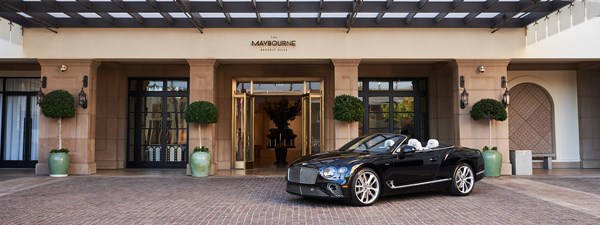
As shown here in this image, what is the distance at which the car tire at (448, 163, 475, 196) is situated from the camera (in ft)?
29.9

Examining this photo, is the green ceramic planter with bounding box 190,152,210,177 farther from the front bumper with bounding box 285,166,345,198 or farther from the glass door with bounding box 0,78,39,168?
the glass door with bounding box 0,78,39,168

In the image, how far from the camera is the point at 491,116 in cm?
1309

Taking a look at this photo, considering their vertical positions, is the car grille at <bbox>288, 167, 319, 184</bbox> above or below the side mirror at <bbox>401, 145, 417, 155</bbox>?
below

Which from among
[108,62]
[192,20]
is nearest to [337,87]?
[192,20]

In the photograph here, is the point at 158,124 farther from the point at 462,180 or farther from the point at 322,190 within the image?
the point at 462,180

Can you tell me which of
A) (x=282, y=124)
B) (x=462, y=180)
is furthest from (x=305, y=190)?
(x=282, y=124)

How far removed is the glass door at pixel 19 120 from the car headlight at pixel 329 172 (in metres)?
12.0

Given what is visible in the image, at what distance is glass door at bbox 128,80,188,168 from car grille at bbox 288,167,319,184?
8.21 metres

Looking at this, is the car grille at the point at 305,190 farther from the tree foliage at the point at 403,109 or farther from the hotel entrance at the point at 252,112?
the tree foliage at the point at 403,109

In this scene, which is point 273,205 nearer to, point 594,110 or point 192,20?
point 192,20

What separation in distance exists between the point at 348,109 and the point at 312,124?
2751 millimetres

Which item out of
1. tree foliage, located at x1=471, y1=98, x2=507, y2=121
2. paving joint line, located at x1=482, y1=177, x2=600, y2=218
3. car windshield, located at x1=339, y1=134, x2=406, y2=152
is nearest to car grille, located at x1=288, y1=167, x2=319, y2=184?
car windshield, located at x1=339, y1=134, x2=406, y2=152

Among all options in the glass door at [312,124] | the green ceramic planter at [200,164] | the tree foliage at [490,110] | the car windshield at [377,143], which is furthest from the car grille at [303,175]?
the glass door at [312,124]

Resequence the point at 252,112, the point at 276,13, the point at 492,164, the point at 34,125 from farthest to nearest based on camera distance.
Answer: the point at 34,125 < the point at 252,112 < the point at 492,164 < the point at 276,13
